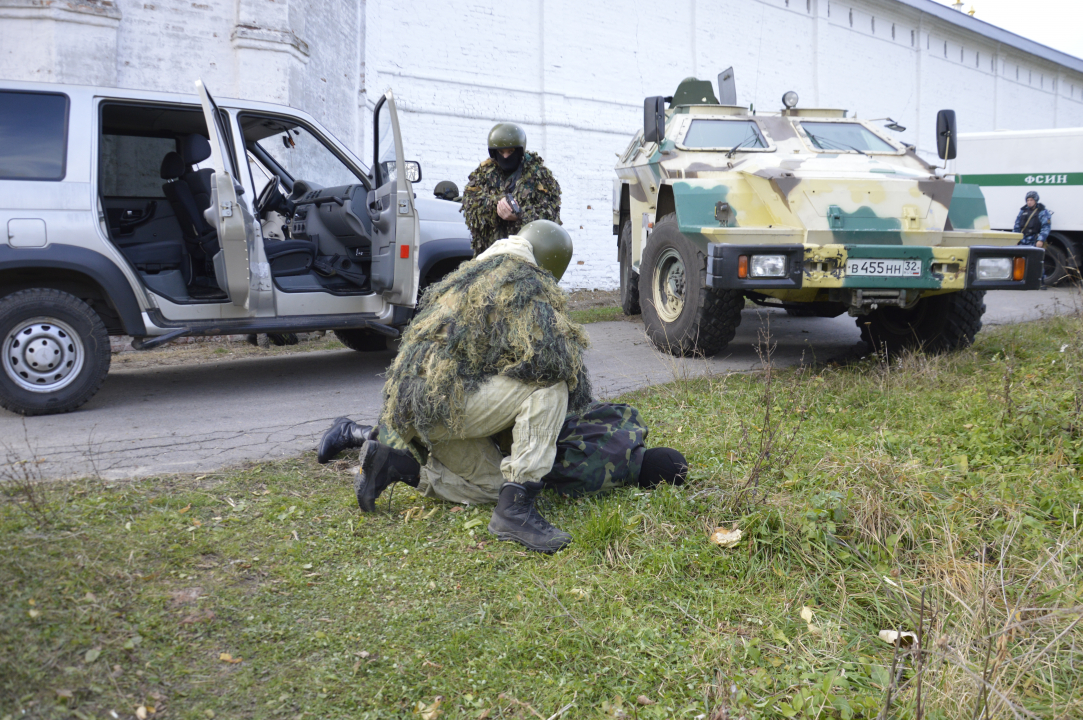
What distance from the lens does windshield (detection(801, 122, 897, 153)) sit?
641 centimetres

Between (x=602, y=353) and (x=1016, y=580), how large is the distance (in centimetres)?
437

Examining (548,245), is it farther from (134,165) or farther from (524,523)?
(134,165)

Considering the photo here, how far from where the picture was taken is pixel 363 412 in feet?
15.7

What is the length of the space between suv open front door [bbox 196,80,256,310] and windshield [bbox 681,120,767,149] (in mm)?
3378

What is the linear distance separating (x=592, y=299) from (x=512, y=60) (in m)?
3.77

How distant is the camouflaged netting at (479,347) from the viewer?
2.80 m

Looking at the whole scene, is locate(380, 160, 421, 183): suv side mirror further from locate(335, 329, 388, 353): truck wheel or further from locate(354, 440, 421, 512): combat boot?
locate(354, 440, 421, 512): combat boot

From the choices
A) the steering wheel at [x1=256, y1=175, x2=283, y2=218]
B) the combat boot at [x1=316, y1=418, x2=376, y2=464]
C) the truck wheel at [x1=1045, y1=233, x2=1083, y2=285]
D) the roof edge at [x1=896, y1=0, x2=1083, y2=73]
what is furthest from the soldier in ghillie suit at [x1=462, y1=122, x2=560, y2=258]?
the roof edge at [x1=896, y1=0, x2=1083, y2=73]

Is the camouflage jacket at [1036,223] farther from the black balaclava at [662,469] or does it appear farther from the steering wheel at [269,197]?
the black balaclava at [662,469]

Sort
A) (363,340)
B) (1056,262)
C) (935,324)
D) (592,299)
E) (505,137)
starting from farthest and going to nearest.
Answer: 1. (1056,262)
2. (592,299)
3. (363,340)
4. (935,324)
5. (505,137)

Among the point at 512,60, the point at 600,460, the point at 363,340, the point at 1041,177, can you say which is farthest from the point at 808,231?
the point at 1041,177

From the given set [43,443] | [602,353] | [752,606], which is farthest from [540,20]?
[752,606]

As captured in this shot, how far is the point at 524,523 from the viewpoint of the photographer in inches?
110

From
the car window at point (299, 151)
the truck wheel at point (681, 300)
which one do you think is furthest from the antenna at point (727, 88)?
the car window at point (299, 151)
